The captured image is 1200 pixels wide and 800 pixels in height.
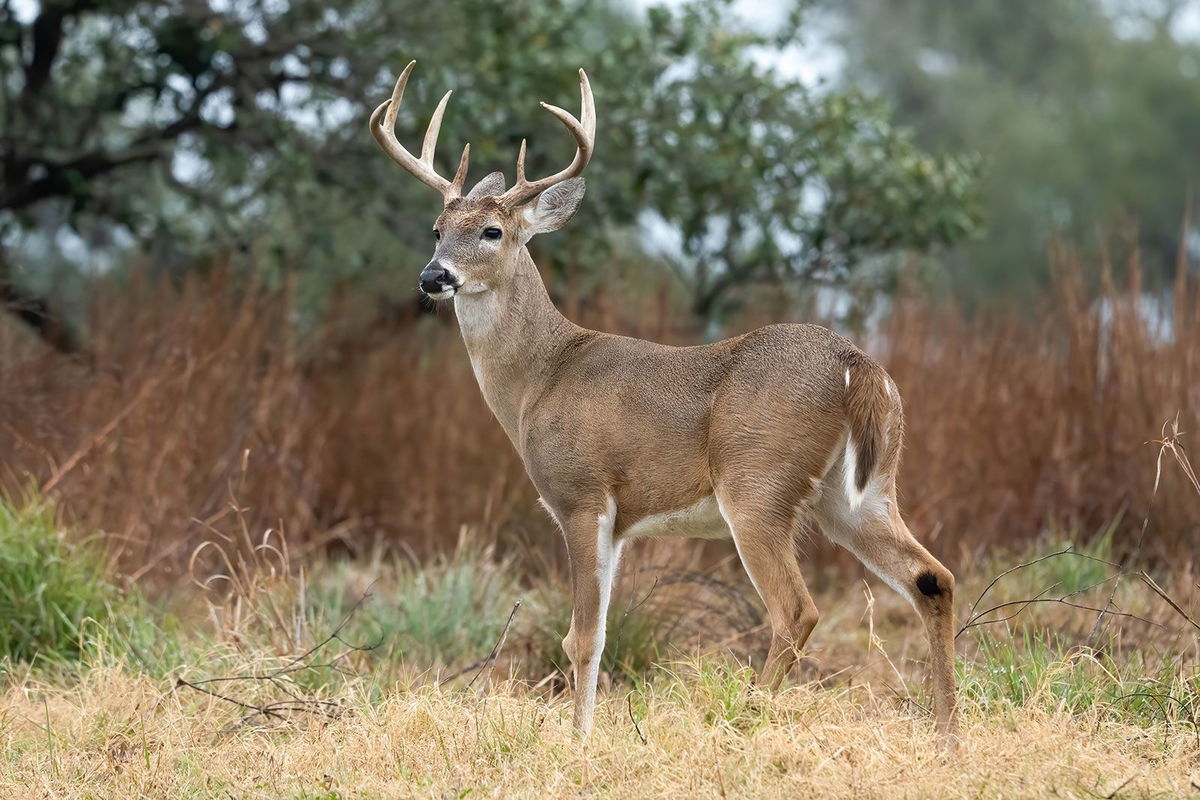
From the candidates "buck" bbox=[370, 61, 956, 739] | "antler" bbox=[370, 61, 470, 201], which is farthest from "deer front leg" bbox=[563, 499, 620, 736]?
"antler" bbox=[370, 61, 470, 201]

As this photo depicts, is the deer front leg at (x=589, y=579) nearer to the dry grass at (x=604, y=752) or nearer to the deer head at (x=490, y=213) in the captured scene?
the dry grass at (x=604, y=752)

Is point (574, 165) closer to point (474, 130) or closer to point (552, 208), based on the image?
point (552, 208)

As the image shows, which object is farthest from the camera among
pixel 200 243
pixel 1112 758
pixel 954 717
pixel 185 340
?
pixel 200 243

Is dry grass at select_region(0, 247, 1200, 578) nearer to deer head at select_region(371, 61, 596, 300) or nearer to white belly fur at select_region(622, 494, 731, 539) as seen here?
deer head at select_region(371, 61, 596, 300)

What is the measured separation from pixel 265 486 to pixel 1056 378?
4269mm

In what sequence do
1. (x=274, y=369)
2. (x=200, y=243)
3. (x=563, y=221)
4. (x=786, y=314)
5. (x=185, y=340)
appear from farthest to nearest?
(x=200, y=243), (x=786, y=314), (x=274, y=369), (x=185, y=340), (x=563, y=221)

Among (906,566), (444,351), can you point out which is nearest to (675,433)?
(906,566)

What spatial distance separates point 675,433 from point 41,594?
8.89 ft

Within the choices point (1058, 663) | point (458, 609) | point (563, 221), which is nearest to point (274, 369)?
point (458, 609)

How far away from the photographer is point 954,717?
457 cm

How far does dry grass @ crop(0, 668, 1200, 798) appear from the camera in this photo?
405 cm

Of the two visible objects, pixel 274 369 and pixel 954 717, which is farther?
pixel 274 369

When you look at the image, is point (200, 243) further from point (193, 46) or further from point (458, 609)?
point (458, 609)

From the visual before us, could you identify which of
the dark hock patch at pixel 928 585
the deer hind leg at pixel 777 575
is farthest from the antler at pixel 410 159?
the dark hock patch at pixel 928 585
